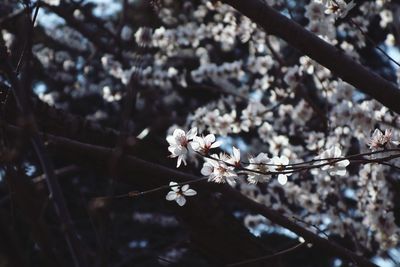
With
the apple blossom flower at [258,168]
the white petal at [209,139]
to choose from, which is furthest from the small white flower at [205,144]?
the apple blossom flower at [258,168]

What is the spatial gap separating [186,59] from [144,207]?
6.58 ft

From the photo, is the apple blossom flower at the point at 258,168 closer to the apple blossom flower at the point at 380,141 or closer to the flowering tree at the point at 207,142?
the flowering tree at the point at 207,142

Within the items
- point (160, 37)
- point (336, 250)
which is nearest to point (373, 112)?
point (336, 250)

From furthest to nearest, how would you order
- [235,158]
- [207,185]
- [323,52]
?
[207,185]
[323,52]
[235,158]

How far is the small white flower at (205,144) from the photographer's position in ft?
6.80

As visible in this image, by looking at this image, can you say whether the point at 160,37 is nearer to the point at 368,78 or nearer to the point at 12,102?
the point at 12,102

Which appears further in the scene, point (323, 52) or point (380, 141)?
point (323, 52)

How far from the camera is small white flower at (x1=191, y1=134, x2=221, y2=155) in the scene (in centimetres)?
207

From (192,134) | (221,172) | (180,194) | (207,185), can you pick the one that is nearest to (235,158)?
(221,172)

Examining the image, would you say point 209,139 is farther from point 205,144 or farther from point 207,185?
point 207,185

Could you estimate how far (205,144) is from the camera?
2086 mm

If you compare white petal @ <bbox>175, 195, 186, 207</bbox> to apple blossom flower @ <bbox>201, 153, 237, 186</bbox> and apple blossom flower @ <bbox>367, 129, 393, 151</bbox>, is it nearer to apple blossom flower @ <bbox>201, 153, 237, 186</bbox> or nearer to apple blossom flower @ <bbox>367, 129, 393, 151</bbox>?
apple blossom flower @ <bbox>201, 153, 237, 186</bbox>

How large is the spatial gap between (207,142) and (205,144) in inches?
0.5

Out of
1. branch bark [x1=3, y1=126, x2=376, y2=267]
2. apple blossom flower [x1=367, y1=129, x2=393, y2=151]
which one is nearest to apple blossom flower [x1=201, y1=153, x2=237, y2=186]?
branch bark [x1=3, y1=126, x2=376, y2=267]
